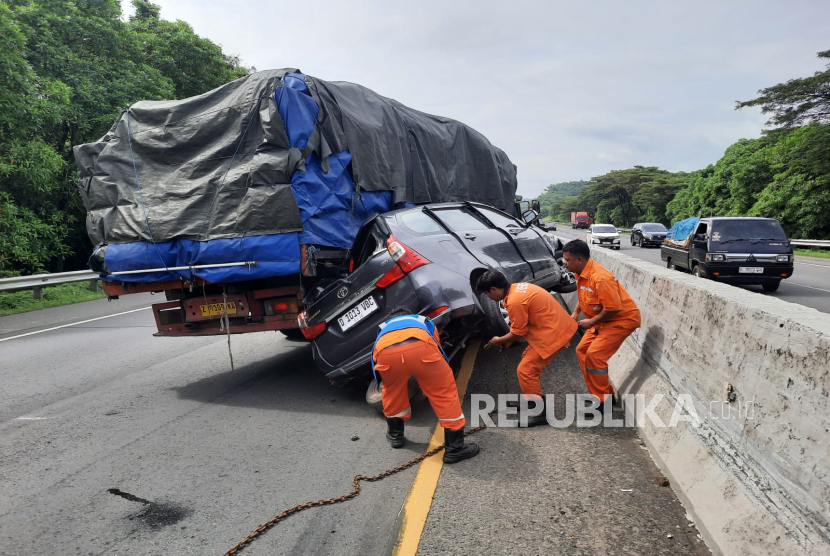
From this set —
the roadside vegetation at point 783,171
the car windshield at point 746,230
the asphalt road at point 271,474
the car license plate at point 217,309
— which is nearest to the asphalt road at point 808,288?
the car windshield at point 746,230

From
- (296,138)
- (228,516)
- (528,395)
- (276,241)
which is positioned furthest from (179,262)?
(528,395)

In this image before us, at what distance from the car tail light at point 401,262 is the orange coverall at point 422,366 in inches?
29.7

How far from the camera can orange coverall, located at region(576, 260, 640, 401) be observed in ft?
14.3

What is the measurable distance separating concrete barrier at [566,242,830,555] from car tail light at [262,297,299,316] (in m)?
3.21

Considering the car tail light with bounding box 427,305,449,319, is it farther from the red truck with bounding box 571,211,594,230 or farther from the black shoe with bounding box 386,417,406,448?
the red truck with bounding box 571,211,594,230

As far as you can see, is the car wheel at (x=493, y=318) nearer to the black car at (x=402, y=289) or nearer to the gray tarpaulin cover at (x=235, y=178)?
the black car at (x=402, y=289)

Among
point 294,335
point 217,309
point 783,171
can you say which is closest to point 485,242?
point 217,309

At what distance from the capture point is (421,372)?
152 inches

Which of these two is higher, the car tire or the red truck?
the car tire

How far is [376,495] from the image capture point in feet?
11.0

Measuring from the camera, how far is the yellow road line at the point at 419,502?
279cm

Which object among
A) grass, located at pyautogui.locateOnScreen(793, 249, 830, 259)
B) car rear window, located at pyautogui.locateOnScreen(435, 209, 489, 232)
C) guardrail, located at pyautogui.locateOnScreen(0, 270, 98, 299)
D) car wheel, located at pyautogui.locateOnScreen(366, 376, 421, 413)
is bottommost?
grass, located at pyautogui.locateOnScreen(793, 249, 830, 259)

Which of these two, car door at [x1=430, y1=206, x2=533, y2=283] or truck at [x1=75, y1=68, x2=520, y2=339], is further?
car door at [x1=430, y1=206, x2=533, y2=283]

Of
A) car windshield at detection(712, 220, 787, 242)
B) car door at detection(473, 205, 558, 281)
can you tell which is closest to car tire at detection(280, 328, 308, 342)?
car door at detection(473, 205, 558, 281)
